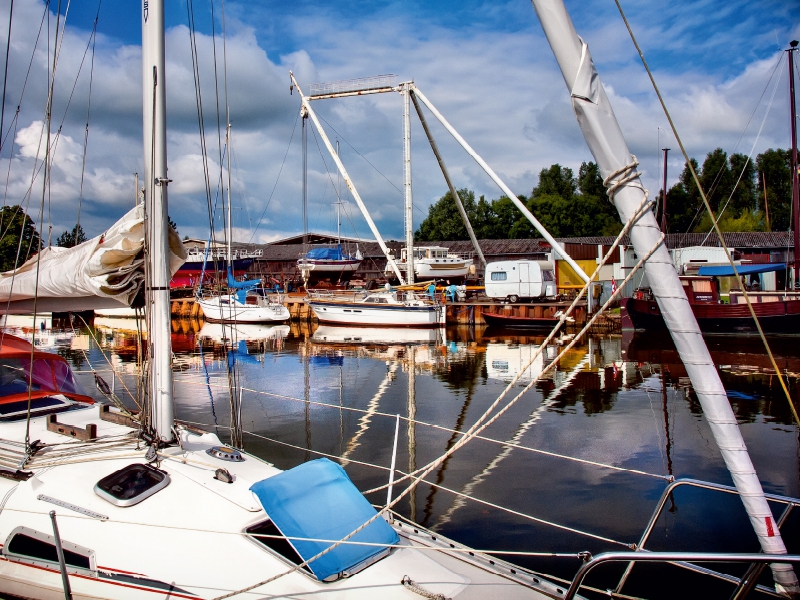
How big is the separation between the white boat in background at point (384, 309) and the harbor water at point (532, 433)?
25.8ft

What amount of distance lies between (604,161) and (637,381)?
57.3 feet

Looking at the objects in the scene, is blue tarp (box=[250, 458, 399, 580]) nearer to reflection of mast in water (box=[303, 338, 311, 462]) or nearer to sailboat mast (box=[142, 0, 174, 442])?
sailboat mast (box=[142, 0, 174, 442])

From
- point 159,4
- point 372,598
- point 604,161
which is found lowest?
point 372,598

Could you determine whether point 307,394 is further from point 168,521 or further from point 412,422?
point 168,521

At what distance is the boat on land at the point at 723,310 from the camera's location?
3041 cm

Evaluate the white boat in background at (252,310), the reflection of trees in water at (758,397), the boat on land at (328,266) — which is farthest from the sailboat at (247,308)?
the reflection of trees in water at (758,397)

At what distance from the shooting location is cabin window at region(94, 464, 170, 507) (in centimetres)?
525

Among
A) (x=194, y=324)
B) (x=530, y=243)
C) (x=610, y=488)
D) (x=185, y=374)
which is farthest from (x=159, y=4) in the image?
(x=530, y=243)

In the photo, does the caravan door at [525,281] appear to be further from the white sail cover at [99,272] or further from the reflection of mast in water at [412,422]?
the white sail cover at [99,272]

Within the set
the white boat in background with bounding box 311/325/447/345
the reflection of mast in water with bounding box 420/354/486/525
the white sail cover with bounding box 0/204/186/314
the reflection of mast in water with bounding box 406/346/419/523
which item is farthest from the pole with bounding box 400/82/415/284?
the white sail cover with bounding box 0/204/186/314

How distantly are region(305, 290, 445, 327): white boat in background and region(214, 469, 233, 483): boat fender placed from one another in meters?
31.6

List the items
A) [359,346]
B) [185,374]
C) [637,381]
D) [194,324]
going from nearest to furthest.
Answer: [637,381], [185,374], [359,346], [194,324]

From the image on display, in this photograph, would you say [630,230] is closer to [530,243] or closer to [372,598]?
[372,598]

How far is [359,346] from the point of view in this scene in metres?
30.8
